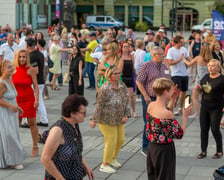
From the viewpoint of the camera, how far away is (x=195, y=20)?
68500 millimetres

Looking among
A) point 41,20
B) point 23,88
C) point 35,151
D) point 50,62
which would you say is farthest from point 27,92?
point 41,20

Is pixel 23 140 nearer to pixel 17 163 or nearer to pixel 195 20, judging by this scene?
pixel 17 163

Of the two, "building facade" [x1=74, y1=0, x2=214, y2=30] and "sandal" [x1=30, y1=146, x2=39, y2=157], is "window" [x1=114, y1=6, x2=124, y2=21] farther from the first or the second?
"sandal" [x1=30, y1=146, x2=39, y2=157]

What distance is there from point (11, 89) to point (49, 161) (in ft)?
11.9

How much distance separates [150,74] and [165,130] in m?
2.72

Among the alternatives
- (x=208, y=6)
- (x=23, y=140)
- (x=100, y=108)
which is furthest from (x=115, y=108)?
(x=208, y=6)

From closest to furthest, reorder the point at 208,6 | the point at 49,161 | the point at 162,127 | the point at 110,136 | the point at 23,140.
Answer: the point at 49,161 < the point at 162,127 < the point at 110,136 < the point at 23,140 < the point at 208,6

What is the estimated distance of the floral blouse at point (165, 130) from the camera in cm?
623

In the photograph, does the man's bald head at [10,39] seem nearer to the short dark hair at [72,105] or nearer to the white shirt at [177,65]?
the white shirt at [177,65]

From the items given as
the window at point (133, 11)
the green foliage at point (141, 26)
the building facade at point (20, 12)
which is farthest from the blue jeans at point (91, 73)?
the window at point (133, 11)

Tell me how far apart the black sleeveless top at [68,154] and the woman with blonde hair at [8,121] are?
10.6 feet

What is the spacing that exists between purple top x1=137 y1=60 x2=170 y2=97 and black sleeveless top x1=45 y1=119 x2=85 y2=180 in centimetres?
394

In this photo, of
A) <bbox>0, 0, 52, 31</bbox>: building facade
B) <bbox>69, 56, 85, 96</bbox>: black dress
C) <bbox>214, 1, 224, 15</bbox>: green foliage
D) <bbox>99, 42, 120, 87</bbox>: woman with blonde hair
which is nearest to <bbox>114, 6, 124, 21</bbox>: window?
<bbox>0, 0, 52, 31</bbox>: building facade

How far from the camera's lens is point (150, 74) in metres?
8.87
